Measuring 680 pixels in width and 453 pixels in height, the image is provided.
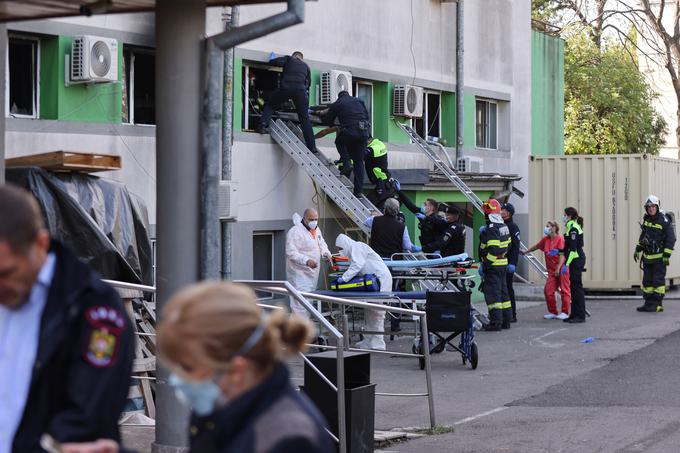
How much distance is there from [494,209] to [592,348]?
10.00ft

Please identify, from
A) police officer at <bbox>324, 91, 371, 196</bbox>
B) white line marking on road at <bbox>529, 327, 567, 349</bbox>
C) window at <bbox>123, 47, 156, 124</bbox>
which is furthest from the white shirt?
police officer at <bbox>324, 91, 371, 196</bbox>

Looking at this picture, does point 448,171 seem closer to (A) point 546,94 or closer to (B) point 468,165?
(B) point 468,165

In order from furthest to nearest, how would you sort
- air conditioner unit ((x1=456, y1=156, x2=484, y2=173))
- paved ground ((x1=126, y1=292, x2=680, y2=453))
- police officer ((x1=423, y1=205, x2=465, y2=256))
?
air conditioner unit ((x1=456, y1=156, x2=484, y2=173)) < police officer ((x1=423, y1=205, x2=465, y2=256)) < paved ground ((x1=126, y1=292, x2=680, y2=453))

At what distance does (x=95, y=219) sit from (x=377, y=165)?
28.3 feet

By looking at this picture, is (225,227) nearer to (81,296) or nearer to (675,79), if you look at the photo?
(81,296)

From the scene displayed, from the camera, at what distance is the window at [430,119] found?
25.5 meters

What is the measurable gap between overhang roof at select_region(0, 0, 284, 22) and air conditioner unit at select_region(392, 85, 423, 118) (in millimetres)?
16360

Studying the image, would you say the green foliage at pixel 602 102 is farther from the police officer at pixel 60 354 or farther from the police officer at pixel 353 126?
the police officer at pixel 60 354

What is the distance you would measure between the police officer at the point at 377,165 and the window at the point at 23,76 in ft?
21.9

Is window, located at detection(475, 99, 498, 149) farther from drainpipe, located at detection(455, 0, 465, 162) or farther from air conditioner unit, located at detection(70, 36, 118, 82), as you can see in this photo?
air conditioner unit, located at detection(70, 36, 118, 82)

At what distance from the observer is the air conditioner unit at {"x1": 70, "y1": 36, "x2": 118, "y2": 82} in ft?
51.5

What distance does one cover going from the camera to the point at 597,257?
86.7 ft

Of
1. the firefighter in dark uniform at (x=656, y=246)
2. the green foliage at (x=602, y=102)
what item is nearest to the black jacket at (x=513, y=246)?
the firefighter in dark uniform at (x=656, y=246)

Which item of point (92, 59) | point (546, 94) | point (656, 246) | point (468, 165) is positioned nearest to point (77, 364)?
point (92, 59)
